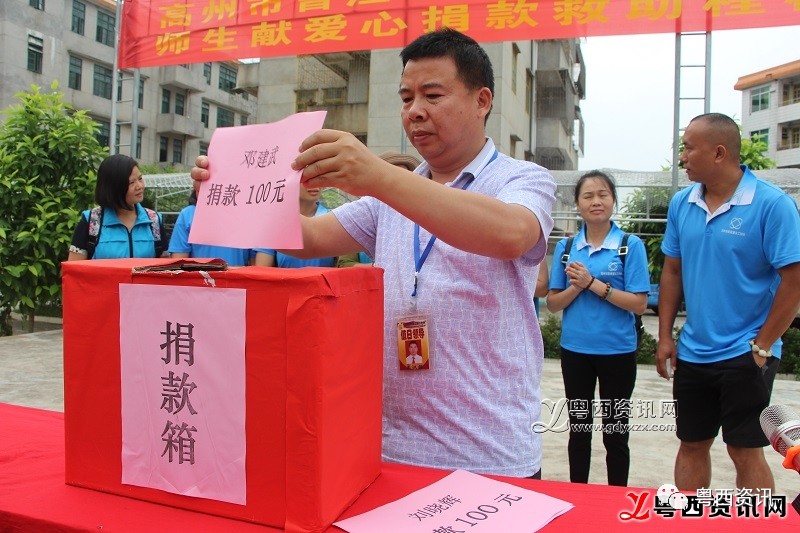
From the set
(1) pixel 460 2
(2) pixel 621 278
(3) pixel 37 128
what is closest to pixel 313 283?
(2) pixel 621 278

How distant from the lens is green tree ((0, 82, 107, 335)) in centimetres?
554

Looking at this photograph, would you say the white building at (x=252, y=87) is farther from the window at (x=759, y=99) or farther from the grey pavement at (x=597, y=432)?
Answer: the window at (x=759, y=99)

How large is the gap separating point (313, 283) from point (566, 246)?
8.06 ft

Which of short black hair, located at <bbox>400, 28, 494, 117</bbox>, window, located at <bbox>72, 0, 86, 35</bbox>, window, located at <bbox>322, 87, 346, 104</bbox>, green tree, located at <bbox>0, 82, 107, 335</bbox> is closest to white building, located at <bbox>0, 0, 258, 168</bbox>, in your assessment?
window, located at <bbox>72, 0, 86, 35</bbox>

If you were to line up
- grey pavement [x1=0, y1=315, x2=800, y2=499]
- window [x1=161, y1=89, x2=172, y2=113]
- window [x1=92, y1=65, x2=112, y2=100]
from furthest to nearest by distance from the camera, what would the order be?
window [x1=161, y1=89, x2=172, y2=113] → window [x1=92, y1=65, x2=112, y2=100] → grey pavement [x1=0, y1=315, x2=800, y2=499]

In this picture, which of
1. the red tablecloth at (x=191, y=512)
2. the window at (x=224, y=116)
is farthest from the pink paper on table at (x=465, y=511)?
the window at (x=224, y=116)

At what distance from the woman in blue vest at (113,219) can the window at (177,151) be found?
85.4ft

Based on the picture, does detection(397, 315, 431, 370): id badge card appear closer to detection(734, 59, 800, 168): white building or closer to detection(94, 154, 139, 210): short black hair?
detection(94, 154, 139, 210): short black hair

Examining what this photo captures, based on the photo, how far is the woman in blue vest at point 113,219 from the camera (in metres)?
2.94

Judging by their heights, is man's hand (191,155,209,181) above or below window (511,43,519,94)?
below

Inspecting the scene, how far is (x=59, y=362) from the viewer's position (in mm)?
5250

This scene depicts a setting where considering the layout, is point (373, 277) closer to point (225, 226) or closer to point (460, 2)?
point (225, 226)

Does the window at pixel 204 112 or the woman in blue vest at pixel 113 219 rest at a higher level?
the window at pixel 204 112

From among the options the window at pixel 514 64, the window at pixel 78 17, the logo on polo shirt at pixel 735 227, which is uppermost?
the window at pixel 78 17
